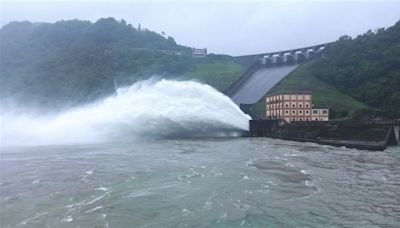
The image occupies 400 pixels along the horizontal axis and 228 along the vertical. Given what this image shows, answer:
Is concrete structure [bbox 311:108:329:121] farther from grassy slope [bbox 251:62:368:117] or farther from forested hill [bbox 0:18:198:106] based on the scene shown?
forested hill [bbox 0:18:198:106]

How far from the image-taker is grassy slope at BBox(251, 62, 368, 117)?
7638cm

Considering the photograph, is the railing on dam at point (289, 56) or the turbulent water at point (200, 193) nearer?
the turbulent water at point (200, 193)

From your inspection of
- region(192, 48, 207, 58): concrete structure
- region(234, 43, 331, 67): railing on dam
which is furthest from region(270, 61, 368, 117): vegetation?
region(192, 48, 207, 58): concrete structure

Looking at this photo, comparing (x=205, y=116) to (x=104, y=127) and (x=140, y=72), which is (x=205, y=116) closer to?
(x=104, y=127)

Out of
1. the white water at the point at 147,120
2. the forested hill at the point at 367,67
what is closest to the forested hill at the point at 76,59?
the forested hill at the point at 367,67

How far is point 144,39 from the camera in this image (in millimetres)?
148000

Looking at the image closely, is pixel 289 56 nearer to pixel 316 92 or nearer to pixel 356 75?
pixel 356 75

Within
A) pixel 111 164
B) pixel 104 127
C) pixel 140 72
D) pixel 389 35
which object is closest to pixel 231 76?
pixel 140 72

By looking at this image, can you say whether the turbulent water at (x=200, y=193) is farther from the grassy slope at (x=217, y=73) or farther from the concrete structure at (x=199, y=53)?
the concrete structure at (x=199, y=53)

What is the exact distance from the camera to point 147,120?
47844mm

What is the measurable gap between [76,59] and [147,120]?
8006cm

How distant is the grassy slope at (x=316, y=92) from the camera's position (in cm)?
7638

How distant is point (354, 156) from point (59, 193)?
20746 millimetres

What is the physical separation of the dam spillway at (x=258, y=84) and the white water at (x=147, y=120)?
31.0 m
